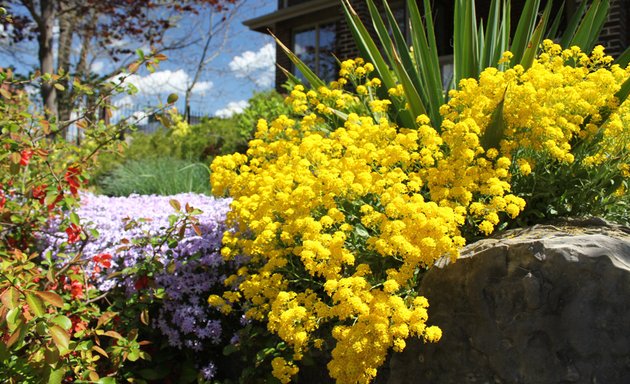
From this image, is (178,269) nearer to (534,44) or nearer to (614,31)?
(534,44)

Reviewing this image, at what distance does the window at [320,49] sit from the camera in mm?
15812

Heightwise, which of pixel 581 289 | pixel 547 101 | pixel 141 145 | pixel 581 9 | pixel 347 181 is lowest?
pixel 141 145

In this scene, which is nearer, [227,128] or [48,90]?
[48,90]

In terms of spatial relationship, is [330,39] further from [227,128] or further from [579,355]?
[579,355]

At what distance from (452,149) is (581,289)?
80 centimetres

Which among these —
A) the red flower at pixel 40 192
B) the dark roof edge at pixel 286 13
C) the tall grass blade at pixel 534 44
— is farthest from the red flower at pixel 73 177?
Answer: the dark roof edge at pixel 286 13

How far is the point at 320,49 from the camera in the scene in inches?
632

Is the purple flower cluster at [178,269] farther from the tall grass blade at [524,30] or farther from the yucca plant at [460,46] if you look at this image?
the tall grass blade at [524,30]

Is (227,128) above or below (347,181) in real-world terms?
below

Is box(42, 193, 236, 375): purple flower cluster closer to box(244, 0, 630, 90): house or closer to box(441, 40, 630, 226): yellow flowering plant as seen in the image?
box(441, 40, 630, 226): yellow flowering plant

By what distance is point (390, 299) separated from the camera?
6.35 feet

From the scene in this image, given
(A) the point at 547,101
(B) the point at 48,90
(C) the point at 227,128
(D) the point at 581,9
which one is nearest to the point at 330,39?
(C) the point at 227,128

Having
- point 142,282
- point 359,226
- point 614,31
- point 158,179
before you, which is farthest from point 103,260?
point 614,31

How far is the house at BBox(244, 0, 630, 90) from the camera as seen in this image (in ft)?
41.7
